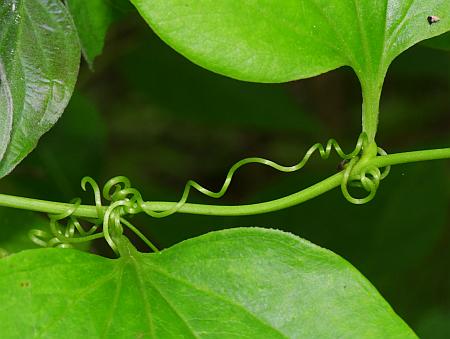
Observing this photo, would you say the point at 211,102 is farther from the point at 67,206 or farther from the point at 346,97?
the point at 67,206

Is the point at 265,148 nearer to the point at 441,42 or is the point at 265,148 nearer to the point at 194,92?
the point at 194,92

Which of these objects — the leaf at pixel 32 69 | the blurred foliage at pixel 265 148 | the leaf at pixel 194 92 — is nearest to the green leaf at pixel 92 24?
the leaf at pixel 32 69

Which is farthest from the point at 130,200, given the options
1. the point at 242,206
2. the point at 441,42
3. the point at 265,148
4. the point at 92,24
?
the point at 265,148

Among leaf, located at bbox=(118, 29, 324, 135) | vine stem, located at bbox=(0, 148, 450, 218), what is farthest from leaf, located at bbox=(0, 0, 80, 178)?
leaf, located at bbox=(118, 29, 324, 135)

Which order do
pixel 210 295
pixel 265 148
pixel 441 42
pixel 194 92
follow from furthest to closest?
pixel 265 148
pixel 194 92
pixel 441 42
pixel 210 295

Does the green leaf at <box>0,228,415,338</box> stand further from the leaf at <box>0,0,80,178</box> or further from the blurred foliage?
the blurred foliage

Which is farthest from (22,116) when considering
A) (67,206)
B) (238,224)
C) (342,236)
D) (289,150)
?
(289,150)

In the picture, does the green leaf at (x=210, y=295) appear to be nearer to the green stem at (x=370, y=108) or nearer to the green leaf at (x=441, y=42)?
the green stem at (x=370, y=108)
